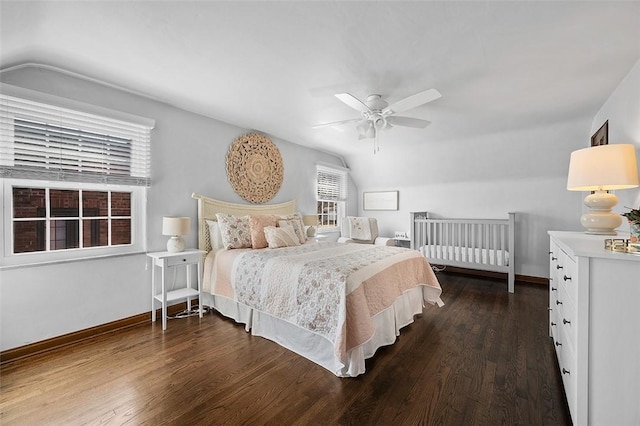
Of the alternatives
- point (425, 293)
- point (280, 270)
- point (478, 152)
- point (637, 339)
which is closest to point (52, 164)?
point (280, 270)

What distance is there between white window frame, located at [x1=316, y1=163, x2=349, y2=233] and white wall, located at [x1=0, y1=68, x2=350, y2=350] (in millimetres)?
1892

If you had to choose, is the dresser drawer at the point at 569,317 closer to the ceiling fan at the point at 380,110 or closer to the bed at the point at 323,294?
the bed at the point at 323,294

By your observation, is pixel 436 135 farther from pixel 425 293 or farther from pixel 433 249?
pixel 425 293

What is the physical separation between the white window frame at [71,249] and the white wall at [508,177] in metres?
Result: 3.56

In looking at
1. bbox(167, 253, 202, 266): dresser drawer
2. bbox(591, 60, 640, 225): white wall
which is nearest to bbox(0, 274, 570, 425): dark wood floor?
bbox(167, 253, 202, 266): dresser drawer

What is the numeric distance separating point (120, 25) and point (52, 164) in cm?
140

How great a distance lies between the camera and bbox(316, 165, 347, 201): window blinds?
5410 mm

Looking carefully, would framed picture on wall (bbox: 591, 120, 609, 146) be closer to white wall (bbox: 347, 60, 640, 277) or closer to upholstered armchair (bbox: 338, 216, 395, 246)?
white wall (bbox: 347, 60, 640, 277)

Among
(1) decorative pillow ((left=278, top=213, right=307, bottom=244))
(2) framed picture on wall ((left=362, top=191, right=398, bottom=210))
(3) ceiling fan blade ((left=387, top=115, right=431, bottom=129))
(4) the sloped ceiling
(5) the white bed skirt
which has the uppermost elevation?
(4) the sloped ceiling

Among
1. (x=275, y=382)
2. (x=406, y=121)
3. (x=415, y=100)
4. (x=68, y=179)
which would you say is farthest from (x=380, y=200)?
(x=68, y=179)

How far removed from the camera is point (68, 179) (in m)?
2.38

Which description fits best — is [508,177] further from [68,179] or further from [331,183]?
[68,179]

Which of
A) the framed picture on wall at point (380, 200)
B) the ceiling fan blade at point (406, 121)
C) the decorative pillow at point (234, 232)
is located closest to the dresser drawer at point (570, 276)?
the ceiling fan blade at point (406, 121)

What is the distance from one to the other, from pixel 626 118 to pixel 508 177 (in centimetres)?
226
